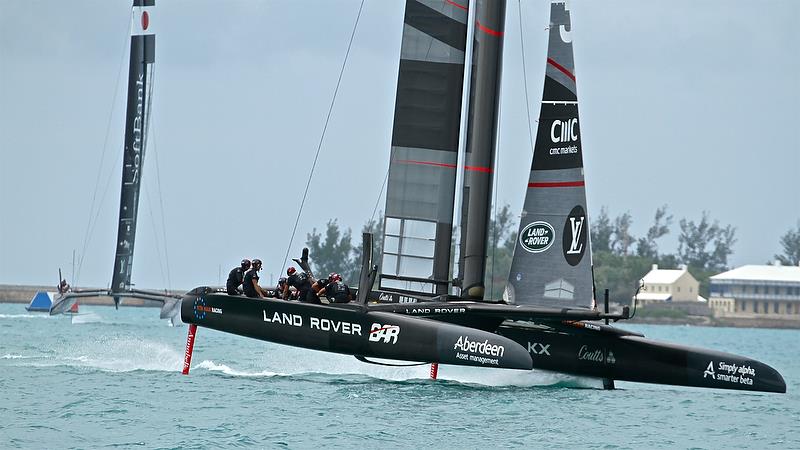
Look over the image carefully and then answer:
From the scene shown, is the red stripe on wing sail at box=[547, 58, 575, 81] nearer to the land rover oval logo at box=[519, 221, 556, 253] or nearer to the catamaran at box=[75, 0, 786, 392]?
the catamaran at box=[75, 0, 786, 392]

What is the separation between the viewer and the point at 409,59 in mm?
18609

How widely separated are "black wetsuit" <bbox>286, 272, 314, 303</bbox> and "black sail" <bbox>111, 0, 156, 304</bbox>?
20.4m

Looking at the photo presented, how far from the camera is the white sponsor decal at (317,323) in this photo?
16672 mm

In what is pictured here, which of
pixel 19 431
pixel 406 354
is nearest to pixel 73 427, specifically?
pixel 19 431

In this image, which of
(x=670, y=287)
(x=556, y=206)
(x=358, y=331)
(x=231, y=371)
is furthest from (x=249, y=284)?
(x=670, y=287)

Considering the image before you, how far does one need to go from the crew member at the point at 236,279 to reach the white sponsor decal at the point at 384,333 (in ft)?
7.42

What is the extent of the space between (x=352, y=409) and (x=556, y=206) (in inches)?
152

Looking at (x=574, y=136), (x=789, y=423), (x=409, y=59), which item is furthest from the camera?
(x=409, y=59)

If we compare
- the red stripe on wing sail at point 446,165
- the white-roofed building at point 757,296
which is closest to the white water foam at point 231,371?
the red stripe on wing sail at point 446,165

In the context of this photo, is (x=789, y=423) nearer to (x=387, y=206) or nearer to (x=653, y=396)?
(x=653, y=396)

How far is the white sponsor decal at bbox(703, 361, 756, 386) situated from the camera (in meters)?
16.7

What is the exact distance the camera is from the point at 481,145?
18.3 m

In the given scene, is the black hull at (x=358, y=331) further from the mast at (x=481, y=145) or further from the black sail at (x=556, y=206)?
the mast at (x=481, y=145)

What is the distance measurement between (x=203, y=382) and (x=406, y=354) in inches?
114
